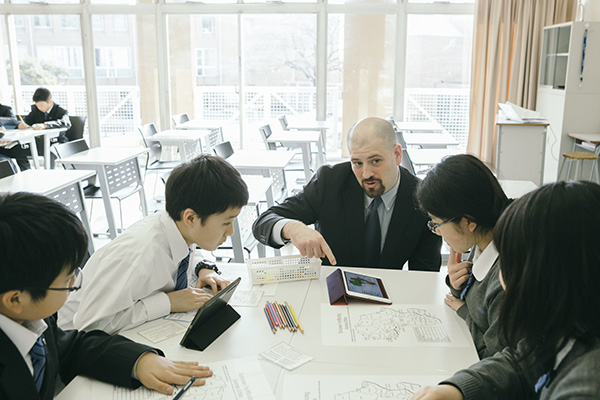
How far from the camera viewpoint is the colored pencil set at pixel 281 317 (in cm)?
151

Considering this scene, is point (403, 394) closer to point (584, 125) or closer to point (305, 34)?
point (584, 125)

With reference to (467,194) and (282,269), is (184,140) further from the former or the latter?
(467,194)

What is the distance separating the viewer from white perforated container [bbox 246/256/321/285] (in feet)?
5.99

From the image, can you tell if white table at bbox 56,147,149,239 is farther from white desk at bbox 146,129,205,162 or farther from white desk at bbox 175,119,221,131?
white desk at bbox 175,119,221,131

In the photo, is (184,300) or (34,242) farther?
(184,300)

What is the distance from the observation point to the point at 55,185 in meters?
3.48

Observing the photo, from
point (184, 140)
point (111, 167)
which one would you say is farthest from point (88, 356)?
point (184, 140)

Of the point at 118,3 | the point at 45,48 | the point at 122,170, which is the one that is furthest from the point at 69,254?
the point at 45,48

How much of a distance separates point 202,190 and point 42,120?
6424 millimetres

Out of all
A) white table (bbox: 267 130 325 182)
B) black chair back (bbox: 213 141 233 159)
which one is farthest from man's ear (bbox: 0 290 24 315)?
white table (bbox: 267 130 325 182)

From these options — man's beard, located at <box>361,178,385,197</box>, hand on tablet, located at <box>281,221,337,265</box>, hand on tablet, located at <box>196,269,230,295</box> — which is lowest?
hand on tablet, located at <box>196,269,230,295</box>

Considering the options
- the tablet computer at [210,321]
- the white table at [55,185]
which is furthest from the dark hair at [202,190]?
the white table at [55,185]

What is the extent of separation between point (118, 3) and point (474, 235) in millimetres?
7559

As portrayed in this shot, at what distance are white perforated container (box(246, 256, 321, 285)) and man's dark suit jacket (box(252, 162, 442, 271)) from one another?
264mm
